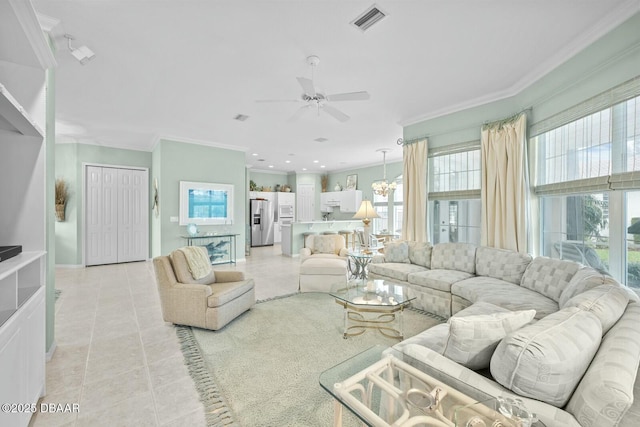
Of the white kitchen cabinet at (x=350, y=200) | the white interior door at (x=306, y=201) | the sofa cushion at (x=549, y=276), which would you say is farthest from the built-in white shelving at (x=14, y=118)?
the white interior door at (x=306, y=201)

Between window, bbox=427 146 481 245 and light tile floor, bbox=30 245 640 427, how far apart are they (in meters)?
2.72

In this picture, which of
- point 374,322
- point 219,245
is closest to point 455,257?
point 374,322

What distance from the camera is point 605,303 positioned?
156cm

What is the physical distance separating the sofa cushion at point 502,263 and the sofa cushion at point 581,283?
66 centimetres

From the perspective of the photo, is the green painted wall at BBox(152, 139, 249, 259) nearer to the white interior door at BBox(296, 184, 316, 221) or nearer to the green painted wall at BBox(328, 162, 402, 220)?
the white interior door at BBox(296, 184, 316, 221)

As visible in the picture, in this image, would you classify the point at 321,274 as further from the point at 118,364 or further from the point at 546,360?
the point at 546,360

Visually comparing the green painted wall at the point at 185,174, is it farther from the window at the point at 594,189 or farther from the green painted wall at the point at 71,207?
the window at the point at 594,189

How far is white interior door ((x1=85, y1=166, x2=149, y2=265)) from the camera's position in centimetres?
616

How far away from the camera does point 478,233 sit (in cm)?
409

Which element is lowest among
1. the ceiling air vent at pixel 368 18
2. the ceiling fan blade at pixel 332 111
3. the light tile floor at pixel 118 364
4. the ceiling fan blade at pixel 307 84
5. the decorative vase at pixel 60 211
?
the light tile floor at pixel 118 364

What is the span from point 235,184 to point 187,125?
1.89 m

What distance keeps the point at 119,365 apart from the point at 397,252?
361 centimetres

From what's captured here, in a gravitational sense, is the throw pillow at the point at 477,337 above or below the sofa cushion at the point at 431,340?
above

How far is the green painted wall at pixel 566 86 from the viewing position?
218cm
